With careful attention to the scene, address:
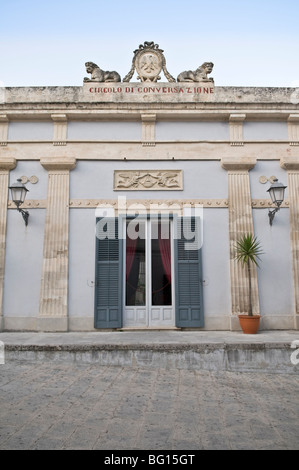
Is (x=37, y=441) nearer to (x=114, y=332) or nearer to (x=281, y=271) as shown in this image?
(x=114, y=332)

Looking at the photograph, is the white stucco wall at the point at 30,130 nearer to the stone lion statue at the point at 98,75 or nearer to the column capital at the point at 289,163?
the stone lion statue at the point at 98,75

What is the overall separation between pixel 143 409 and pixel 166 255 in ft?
14.2

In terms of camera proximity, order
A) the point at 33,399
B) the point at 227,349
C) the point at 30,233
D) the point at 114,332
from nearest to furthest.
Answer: the point at 33,399 < the point at 227,349 < the point at 114,332 < the point at 30,233

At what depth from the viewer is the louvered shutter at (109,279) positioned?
7.29m

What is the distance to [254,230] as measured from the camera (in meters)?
7.67

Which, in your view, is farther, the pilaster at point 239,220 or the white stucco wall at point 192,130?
the white stucco wall at point 192,130

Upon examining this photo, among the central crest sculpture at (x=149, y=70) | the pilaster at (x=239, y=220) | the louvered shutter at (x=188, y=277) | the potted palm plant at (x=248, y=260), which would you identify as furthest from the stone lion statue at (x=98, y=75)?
the potted palm plant at (x=248, y=260)

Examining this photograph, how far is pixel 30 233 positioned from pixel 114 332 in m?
2.76

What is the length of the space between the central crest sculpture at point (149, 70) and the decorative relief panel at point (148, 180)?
87.8 inches

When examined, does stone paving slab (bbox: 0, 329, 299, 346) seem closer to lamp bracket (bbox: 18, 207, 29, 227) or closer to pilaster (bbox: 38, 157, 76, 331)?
pilaster (bbox: 38, 157, 76, 331)

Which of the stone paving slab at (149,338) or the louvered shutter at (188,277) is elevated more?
the louvered shutter at (188,277)

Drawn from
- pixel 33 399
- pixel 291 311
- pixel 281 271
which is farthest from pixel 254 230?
pixel 33 399

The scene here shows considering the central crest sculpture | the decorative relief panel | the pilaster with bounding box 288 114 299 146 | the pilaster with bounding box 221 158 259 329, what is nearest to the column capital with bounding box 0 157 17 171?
the decorative relief panel

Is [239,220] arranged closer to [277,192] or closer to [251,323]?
[277,192]
